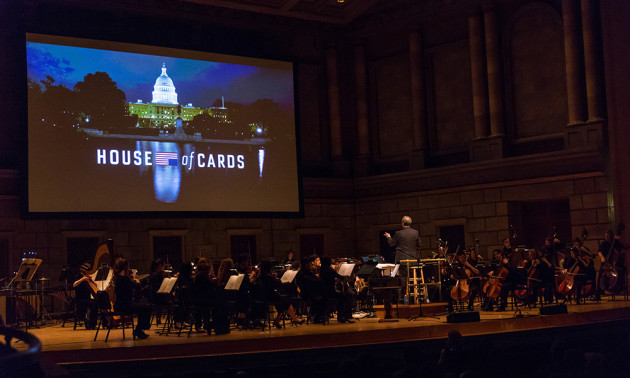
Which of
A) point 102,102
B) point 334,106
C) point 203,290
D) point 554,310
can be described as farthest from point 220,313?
point 334,106

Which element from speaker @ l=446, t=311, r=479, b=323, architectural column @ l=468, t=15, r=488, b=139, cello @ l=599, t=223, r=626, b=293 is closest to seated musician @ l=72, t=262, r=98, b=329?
speaker @ l=446, t=311, r=479, b=323

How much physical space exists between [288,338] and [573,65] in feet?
36.1

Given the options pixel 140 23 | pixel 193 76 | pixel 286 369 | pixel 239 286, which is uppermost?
pixel 140 23

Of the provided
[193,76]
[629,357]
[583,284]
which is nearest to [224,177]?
[193,76]

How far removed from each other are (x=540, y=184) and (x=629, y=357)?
10.5 metres

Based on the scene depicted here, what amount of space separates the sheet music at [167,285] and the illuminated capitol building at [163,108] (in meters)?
6.70

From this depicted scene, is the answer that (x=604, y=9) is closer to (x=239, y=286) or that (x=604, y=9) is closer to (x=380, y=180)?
(x=380, y=180)

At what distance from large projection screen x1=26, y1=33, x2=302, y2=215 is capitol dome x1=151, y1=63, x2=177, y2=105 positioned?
0.08ft

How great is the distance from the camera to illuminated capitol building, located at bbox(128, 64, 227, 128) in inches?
667

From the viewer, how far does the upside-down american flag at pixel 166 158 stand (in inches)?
673

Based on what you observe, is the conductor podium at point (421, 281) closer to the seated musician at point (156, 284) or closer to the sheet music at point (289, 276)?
the sheet music at point (289, 276)

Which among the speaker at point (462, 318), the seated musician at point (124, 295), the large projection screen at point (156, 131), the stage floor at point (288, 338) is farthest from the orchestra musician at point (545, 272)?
the large projection screen at point (156, 131)

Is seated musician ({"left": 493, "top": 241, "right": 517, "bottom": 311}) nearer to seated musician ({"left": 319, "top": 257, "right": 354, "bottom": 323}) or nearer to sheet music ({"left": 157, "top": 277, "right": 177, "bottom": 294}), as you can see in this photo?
seated musician ({"left": 319, "top": 257, "right": 354, "bottom": 323})

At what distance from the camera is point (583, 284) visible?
42.9 ft
